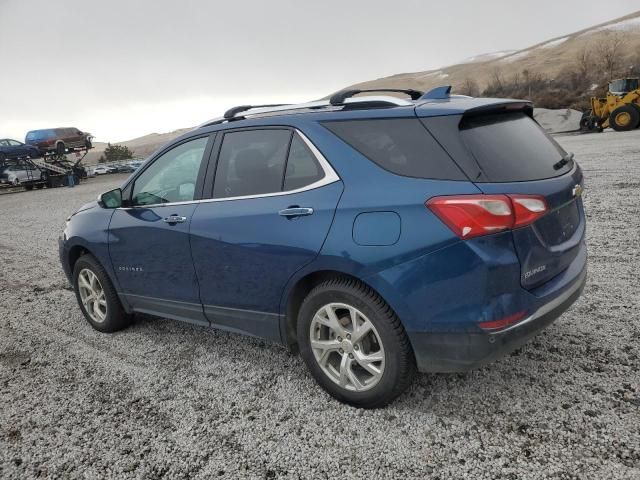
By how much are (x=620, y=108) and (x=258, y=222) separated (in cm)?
2461

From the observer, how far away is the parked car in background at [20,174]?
2947 centimetres

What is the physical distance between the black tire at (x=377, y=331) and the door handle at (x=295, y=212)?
405 millimetres

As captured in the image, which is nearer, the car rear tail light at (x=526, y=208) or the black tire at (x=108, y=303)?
the car rear tail light at (x=526, y=208)

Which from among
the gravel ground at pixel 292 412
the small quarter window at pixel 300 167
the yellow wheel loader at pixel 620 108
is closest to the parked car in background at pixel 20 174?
the gravel ground at pixel 292 412

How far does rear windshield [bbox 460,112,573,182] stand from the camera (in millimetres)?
2582

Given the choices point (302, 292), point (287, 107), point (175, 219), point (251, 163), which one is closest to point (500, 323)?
point (302, 292)

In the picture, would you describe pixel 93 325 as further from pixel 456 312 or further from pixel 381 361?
pixel 456 312

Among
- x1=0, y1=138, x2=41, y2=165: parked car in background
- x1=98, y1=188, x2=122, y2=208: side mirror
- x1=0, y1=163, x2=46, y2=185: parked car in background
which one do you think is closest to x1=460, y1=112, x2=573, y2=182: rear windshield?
x1=98, y1=188, x2=122, y2=208: side mirror

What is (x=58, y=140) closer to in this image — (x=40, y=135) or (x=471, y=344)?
(x=40, y=135)

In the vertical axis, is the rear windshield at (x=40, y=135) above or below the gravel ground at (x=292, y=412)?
above

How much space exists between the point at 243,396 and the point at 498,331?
1.65 meters

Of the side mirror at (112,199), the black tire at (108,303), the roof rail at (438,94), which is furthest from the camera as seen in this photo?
the black tire at (108,303)

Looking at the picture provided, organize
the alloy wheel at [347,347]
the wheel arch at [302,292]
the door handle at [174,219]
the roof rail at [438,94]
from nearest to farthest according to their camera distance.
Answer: the wheel arch at [302,292]
the alloy wheel at [347,347]
the roof rail at [438,94]
the door handle at [174,219]

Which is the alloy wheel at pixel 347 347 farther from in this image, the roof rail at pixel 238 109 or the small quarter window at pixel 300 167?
the roof rail at pixel 238 109
